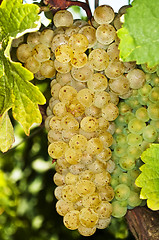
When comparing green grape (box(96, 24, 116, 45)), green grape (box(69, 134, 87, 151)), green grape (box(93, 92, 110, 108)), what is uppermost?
green grape (box(96, 24, 116, 45))

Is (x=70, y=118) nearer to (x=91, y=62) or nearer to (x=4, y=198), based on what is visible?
(x=91, y=62)

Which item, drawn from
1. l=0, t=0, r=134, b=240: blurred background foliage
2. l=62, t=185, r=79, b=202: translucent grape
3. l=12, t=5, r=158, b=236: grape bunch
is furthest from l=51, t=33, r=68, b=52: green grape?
l=0, t=0, r=134, b=240: blurred background foliage

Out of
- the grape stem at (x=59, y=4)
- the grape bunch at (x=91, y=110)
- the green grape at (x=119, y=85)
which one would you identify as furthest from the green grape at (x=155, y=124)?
the grape stem at (x=59, y=4)

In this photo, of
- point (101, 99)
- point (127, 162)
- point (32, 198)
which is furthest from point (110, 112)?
point (32, 198)

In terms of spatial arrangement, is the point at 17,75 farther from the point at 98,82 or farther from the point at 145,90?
the point at 145,90

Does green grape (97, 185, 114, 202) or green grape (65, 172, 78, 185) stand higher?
green grape (65, 172, 78, 185)

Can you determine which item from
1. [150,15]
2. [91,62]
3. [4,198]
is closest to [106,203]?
[91,62]

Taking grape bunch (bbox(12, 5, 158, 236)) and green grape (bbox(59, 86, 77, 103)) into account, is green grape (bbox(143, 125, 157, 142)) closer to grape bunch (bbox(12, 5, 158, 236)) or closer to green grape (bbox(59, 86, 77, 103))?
grape bunch (bbox(12, 5, 158, 236))

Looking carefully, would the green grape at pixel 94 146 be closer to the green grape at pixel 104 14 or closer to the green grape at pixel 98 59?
the green grape at pixel 98 59
